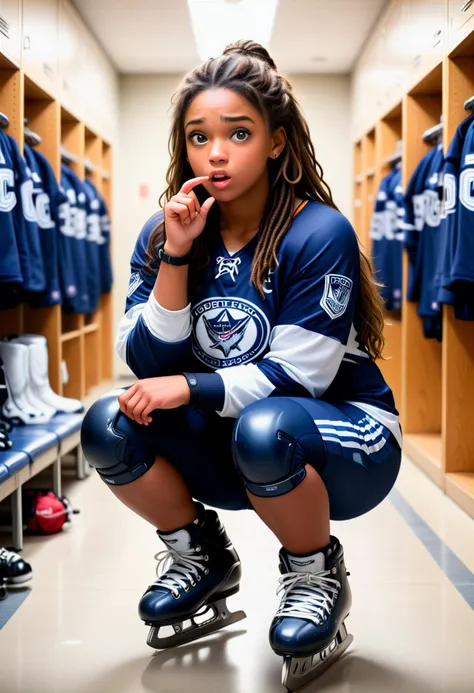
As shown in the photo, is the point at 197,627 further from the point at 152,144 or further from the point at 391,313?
the point at 152,144

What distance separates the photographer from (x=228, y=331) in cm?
172

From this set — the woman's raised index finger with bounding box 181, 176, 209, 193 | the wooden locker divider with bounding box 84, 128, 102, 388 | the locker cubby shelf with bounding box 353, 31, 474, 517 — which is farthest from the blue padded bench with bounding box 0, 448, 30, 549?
the wooden locker divider with bounding box 84, 128, 102, 388

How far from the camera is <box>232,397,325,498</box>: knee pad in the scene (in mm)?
1501

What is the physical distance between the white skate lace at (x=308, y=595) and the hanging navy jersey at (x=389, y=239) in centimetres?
323

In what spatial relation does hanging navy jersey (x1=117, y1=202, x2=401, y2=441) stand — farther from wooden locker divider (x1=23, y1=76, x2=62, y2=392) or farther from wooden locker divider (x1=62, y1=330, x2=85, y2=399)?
wooden locker divider (x1=62, y1=330, x2=85, y2=399)

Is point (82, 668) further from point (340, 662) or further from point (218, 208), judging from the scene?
point (218, 208)

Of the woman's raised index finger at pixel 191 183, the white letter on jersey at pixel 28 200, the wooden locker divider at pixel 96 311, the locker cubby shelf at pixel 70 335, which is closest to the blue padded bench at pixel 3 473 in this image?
the woman's raised index finger at pixel 191 183

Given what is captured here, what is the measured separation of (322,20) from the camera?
18.1 feet

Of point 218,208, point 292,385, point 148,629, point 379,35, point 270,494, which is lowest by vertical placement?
point 148,629

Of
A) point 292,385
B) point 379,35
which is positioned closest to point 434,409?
point 379,35

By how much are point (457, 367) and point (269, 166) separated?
5.91 feet

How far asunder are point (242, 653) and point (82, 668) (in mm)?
323

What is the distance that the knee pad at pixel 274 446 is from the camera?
4.92ft

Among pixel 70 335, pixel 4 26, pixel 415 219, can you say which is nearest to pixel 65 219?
pixel 70 335
